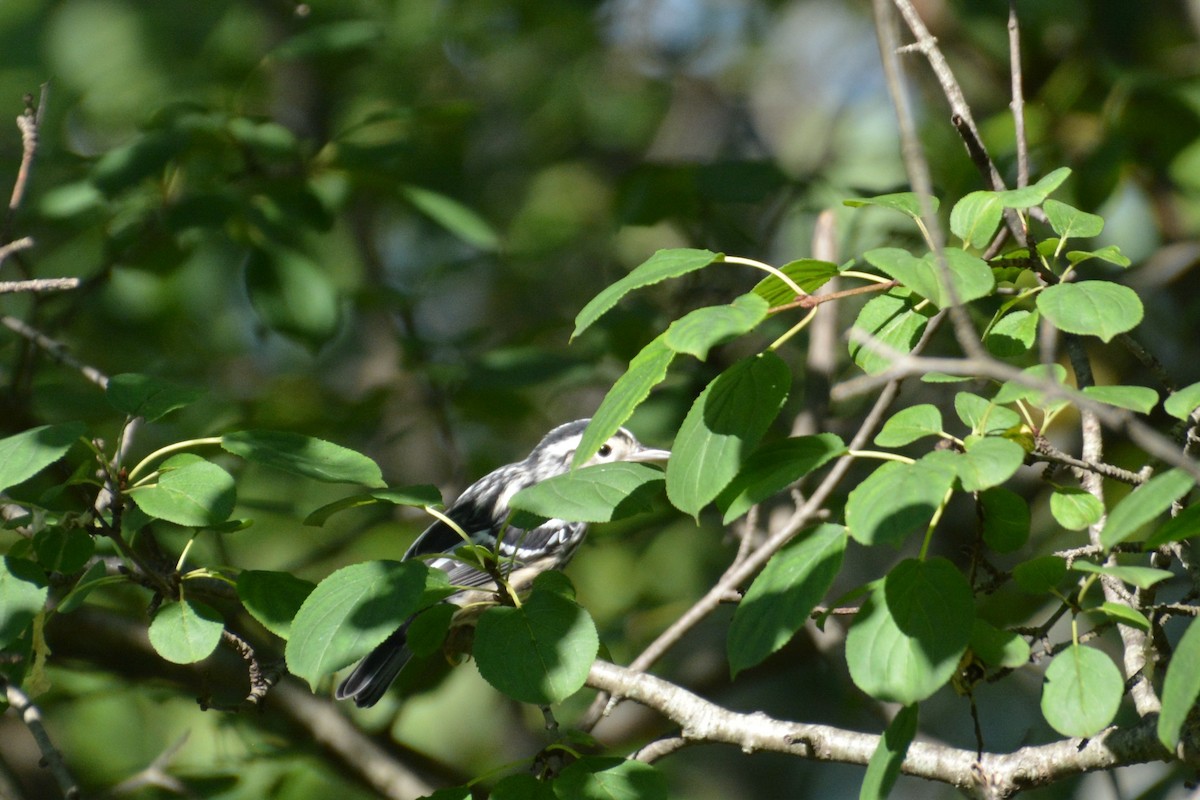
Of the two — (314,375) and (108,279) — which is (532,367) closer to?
(108,279)

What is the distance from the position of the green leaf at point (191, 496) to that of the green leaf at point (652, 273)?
70cm

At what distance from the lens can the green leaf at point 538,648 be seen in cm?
184

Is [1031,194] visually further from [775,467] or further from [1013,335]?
[775,467]

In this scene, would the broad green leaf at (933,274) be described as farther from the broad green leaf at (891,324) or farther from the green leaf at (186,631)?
the green leaf at (186,631)

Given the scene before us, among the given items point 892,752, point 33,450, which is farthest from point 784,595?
point 33,450

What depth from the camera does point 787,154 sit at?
7.94 metres

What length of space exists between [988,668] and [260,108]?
4.91 meters

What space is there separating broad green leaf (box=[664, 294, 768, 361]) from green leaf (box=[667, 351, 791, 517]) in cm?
12

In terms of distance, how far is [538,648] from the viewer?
6.18 feet

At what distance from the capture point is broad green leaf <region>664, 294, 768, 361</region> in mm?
1497

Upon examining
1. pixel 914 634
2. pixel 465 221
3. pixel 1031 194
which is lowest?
pixel 465 221

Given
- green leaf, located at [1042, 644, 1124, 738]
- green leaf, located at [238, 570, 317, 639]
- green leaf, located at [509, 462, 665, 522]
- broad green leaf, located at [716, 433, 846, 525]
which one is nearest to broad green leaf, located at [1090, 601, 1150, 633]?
green leaf, located at [1042, 644, 1124, 738]

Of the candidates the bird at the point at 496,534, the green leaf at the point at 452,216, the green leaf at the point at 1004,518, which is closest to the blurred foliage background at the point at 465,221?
the green leaf at the point at 452,216

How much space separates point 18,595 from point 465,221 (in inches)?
107
